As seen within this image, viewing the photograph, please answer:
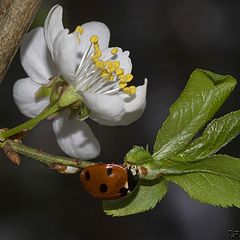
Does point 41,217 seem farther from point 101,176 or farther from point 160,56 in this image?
point 101,176

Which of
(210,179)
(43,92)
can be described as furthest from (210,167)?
(43,92)

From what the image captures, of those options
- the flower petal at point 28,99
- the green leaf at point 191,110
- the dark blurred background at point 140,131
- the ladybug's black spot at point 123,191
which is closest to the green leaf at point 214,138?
the green leaf at point 191,110

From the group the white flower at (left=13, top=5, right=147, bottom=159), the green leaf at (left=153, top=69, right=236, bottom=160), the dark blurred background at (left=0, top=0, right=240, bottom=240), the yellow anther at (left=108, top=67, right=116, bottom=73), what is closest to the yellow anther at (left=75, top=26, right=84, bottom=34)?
the white flower at (left=13, top=5, right=147, bottom=159)

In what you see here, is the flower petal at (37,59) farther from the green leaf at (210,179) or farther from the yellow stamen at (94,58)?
the green leaf at (210,179)

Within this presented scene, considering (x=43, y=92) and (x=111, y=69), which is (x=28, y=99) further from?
(x=111, y=69)

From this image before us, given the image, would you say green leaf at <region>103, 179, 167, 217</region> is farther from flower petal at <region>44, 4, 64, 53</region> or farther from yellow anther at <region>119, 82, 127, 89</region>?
flower petal at <region>44, 4, 64, 53</region>

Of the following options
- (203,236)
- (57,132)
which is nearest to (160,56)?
(203,236)
